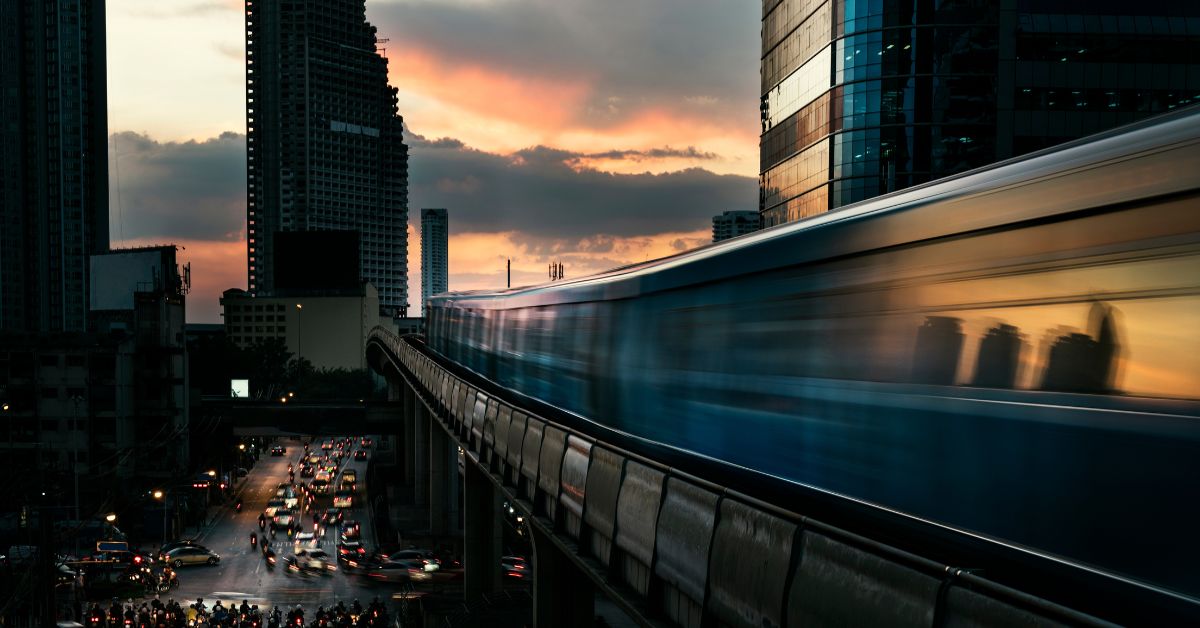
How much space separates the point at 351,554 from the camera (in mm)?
48156

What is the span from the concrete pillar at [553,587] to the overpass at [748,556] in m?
0.03

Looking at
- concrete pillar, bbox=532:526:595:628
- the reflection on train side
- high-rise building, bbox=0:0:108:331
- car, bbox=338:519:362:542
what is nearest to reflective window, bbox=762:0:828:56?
car, bbox=338:519:362:542

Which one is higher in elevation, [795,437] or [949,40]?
[949,40]

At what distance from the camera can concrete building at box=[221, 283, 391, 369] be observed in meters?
150

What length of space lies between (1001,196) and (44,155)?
653ft

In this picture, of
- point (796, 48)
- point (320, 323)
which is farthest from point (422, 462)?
point (320, 323)

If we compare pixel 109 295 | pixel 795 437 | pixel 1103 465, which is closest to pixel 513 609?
pixel 795 437

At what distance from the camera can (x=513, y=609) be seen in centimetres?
3247

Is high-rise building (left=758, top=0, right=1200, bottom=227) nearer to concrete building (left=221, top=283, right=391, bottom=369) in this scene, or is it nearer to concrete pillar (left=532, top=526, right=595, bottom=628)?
concrete pillar (left=532, top=526, right=595, bottom=628)

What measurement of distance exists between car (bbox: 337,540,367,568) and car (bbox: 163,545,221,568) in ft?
21.2

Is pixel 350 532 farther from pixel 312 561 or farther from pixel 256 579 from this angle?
pixel 256 579

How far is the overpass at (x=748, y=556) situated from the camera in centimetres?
517

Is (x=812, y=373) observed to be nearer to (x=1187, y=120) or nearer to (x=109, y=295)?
(x=1187, y=120)

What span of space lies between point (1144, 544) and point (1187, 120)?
2385mm
